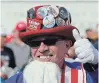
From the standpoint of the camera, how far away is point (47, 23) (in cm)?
316

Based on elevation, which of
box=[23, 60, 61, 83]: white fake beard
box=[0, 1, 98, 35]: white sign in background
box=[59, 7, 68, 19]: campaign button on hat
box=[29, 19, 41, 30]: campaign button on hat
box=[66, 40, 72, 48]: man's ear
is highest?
box=[59, 7, 68, 19]: campaign button on hat

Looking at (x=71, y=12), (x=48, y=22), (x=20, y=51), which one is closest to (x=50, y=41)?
(x=48, y=22)

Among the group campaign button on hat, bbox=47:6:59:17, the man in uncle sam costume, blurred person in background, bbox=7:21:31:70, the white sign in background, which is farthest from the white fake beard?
the white sign in background

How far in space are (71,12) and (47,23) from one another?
22.3ft

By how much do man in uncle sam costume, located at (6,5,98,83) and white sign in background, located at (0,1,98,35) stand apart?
6.40 meters

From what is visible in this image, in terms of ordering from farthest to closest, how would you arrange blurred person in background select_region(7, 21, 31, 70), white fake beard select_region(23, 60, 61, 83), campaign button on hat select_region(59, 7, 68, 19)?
blurred person in background select_region(7, 21, 31, 70), campaign button on hat select_region(59, 7, 68, 19), white fake beard select_region(23, 60, 61, 83)

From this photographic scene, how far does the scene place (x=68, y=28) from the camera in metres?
3.21

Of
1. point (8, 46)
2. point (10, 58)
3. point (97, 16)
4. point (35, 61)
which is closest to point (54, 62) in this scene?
point (35, 61)

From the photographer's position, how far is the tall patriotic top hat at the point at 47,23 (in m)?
3.16

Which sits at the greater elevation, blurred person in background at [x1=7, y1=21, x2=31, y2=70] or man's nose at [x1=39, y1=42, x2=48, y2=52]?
man's nose at [x1=39, y1=42, x2=48, y2=52]

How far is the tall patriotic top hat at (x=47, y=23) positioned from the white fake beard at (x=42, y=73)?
0.58 feet

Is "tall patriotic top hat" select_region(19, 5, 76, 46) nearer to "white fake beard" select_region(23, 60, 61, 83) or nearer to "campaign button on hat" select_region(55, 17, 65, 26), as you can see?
"campaign button on hat" select_region(55, 17, 65, 26)

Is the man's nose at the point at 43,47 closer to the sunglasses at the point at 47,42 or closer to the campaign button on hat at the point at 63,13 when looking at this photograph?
the sunglasses at the point at 47,42

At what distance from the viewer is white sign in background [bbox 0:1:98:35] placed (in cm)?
980
